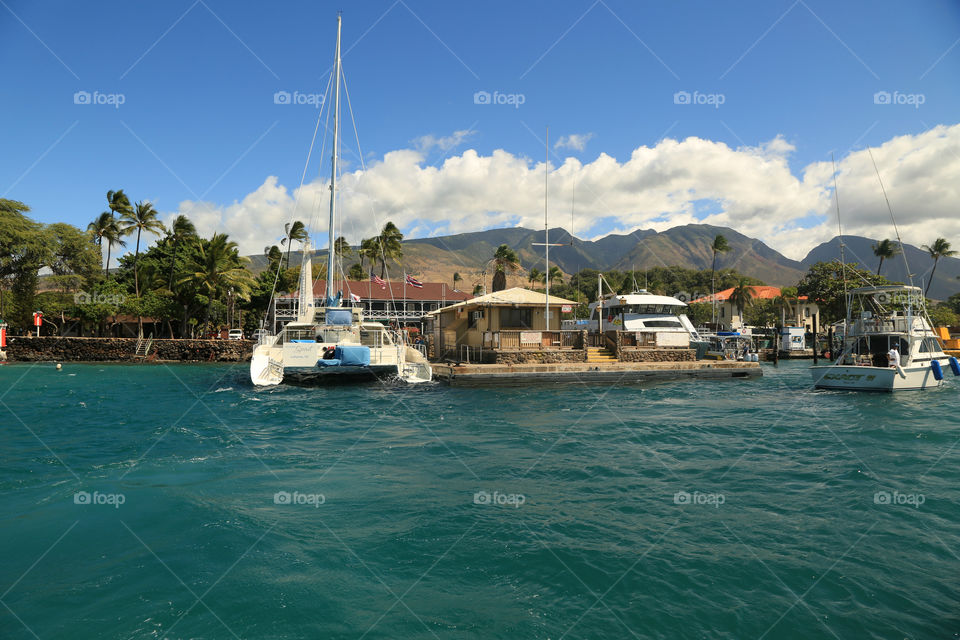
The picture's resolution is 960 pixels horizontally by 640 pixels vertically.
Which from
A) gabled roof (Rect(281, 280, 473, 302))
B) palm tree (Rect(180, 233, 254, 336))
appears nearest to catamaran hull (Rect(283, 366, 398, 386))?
palm tree (Rect(180, 233, 254, 336))

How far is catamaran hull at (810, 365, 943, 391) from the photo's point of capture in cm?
1928

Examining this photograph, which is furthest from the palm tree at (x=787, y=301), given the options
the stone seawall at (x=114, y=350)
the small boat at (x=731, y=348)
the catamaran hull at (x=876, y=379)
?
the stone seawall at (x=114, y=350)

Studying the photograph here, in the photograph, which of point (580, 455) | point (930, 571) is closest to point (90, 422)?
point (580, 455)

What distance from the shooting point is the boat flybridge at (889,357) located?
64.2ft

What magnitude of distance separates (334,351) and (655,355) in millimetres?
17212

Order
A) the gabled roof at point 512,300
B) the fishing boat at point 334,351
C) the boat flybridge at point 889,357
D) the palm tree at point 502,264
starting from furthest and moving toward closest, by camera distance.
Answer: the palm tree at point 502,264 < the gabled roof at point 512,300 < the fishing boat at point 334,351 < the boat flybridge at point 889,357

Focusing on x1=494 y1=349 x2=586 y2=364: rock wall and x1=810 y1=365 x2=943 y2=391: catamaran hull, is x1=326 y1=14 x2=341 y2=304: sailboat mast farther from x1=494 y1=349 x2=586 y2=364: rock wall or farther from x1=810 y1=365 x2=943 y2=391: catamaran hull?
x1=810 y1=365 x2=943 y2=391: catamaran hull

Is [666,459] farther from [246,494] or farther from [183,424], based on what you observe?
[183,424]

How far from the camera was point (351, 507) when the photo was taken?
22.3 feet

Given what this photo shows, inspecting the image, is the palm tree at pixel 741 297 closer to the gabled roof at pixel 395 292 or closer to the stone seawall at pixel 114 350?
the gabled roof at pixel 395 292

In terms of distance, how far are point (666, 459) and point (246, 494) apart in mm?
7531

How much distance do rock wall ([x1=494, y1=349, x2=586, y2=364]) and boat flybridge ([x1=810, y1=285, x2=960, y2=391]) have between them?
422 inches

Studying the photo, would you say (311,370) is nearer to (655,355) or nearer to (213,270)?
(655,355)

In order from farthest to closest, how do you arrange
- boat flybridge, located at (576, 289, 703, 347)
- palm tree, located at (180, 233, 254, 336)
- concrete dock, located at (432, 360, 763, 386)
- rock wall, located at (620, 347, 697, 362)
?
palm tree, located at (180, 233, 254, 336) → boat flybridge, located at (576, 289, 703, 347) → rock wall, located at (620, 347, 697, 362) → concrete dock, located at (432, 360, 763, 386)
